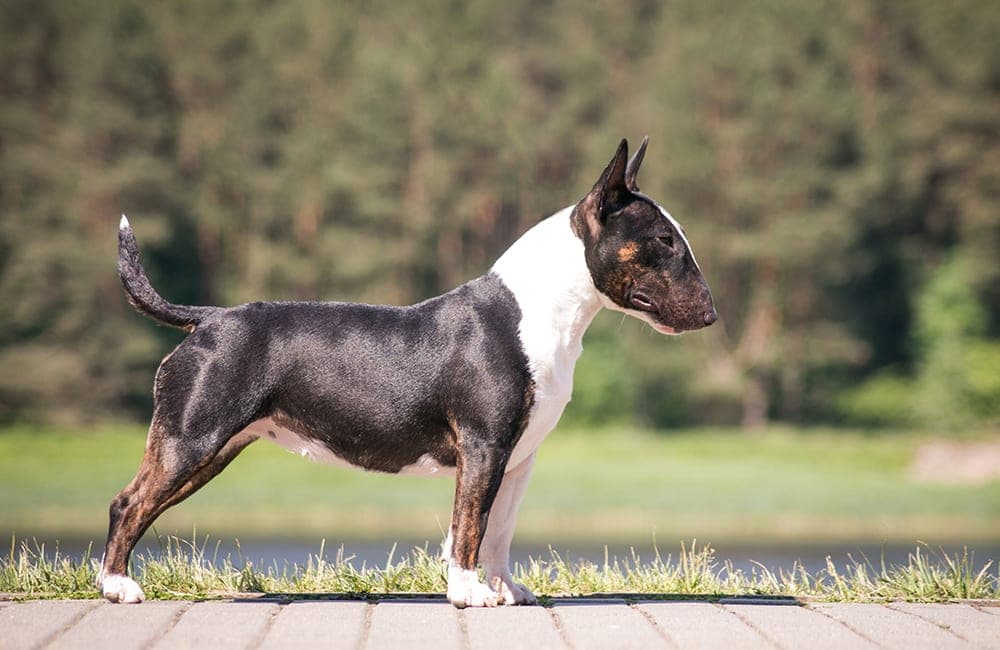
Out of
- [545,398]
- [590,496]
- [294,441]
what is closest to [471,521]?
[545,398]

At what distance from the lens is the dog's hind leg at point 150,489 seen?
228 inches

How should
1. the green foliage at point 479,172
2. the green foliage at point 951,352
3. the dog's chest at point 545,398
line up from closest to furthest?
1. the dog's chest at point 545,398
2. the green foliage at point 951,352
3. the green foliage at point 479,172

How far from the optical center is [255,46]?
45.0 meters

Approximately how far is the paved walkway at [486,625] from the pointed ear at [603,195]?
1.80m

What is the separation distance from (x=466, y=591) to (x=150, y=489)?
59.8 inches

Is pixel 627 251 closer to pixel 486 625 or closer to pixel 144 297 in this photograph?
A: pixel 486 625

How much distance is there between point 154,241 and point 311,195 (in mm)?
6371

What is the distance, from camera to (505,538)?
6117 millimetres

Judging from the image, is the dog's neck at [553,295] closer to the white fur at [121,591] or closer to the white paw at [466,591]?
the white paw at [466,591]

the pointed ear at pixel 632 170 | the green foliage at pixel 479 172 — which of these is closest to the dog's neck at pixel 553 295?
the pointed ear at pixel 632 170

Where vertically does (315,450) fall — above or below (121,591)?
above

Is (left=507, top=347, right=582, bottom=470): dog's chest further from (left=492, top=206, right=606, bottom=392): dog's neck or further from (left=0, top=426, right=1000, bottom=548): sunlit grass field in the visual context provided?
(left=0, top=426, right=1000, bottom=548): sunlit grass field

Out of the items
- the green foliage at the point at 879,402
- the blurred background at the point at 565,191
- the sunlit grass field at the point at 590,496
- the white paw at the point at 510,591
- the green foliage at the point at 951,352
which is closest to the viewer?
the white paw at the point at 510,591

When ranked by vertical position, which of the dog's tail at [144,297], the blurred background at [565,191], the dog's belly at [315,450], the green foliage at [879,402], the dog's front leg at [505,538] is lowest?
the dog's front leg at [505,538]
